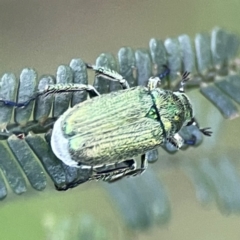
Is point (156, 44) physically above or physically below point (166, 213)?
above

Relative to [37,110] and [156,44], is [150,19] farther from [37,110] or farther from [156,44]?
[37,110]

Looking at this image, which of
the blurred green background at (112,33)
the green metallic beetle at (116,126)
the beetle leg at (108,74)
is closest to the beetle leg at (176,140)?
the green metallic beetle at (116,126)

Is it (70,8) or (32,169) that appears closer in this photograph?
(32,169)

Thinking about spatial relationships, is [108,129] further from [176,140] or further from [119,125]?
[176,140]

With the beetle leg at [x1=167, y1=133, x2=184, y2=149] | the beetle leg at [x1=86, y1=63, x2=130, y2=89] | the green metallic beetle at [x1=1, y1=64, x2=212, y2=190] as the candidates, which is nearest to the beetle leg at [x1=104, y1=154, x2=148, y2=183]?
the green metallic beetle at [x1=1, y1=64, x2=212, y2=190]

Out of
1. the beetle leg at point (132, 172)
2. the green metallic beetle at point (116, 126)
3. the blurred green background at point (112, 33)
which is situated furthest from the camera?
the blurred green background at point (112, 33)

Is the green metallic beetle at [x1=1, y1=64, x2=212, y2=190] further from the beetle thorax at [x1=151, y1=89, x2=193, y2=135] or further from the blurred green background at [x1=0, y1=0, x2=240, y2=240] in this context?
the blurred green background at [x1=0, y1=0, x2=240, y2=240]

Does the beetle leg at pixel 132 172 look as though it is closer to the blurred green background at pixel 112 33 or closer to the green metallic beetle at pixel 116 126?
the green metallic beetle at pixel 116 126

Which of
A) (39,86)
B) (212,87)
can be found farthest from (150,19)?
(39,86)

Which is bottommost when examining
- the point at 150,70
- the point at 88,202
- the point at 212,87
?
the point at 88,202
